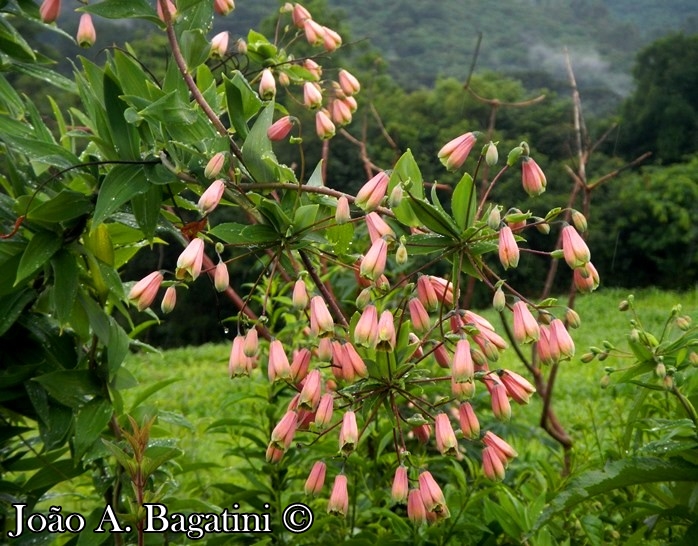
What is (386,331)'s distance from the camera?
2.68ft

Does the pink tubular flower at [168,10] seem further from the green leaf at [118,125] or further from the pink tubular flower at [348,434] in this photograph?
the pink tubular flower at [348,434]

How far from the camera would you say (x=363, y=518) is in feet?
5.04

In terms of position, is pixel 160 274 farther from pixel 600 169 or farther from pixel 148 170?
pixel 600 169

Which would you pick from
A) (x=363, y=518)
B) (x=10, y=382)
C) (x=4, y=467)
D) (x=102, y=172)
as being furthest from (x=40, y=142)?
(x=363, y=518)

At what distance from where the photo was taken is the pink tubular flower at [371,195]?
0.82 metres

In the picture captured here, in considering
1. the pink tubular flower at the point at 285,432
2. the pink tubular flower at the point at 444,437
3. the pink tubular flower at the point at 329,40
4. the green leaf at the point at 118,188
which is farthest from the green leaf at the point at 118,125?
the pink tubular flower at the point at 329,40

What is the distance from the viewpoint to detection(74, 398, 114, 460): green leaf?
1113 millimetres

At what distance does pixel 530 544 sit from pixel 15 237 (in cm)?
93

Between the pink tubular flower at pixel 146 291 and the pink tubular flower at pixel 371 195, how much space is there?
27 centimetres

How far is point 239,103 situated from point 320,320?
29 cm

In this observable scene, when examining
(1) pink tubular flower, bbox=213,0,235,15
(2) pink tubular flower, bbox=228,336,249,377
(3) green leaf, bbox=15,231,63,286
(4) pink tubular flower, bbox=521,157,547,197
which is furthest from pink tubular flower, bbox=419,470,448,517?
(1) pink tubular flower, bbox=213,0,235,15

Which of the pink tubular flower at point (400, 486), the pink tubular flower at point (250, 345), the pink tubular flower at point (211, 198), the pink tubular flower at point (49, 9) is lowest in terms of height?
the pink tubular flower at point (400, 486)

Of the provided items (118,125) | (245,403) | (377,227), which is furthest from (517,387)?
(245,403)

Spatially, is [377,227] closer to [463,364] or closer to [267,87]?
[463,364]
